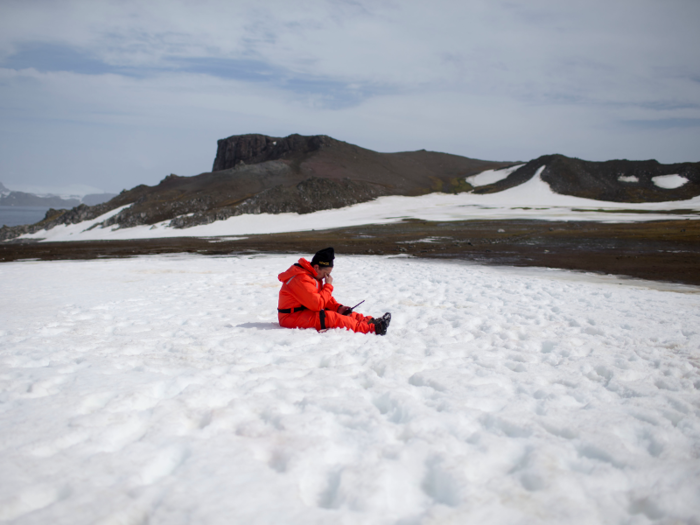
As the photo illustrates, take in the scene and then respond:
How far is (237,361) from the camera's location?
5727 mm

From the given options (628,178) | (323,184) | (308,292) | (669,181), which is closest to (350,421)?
(308,292)

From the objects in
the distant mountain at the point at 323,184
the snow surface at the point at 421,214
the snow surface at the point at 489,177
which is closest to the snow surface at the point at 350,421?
the snow surface at the point at 421,214

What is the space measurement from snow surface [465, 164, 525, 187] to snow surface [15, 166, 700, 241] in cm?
2161

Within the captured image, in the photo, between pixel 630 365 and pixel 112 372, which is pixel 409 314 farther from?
pixel 112 372

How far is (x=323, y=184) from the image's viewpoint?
250ft

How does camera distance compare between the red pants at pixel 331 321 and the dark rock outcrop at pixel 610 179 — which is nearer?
the red pants at pixel 331 321

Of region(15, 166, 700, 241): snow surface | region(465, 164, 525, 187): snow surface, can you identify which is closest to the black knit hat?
region(15, 166, 700, 241): snow surface

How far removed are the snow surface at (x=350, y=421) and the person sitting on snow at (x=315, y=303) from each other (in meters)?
0.27

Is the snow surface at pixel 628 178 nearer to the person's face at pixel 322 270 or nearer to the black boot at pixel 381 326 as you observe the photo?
the black boot at pixel 381 326

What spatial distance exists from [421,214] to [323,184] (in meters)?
22.4

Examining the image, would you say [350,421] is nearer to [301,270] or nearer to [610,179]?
[301,270]

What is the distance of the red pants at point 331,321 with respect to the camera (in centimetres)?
722

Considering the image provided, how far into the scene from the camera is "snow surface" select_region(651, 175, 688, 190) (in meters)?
80.6

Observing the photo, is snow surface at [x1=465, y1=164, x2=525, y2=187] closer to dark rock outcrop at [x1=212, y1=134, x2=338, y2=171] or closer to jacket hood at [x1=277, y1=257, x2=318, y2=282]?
dark rock outcrop at [x1=212, y1=134, x2=338, y2=171]
